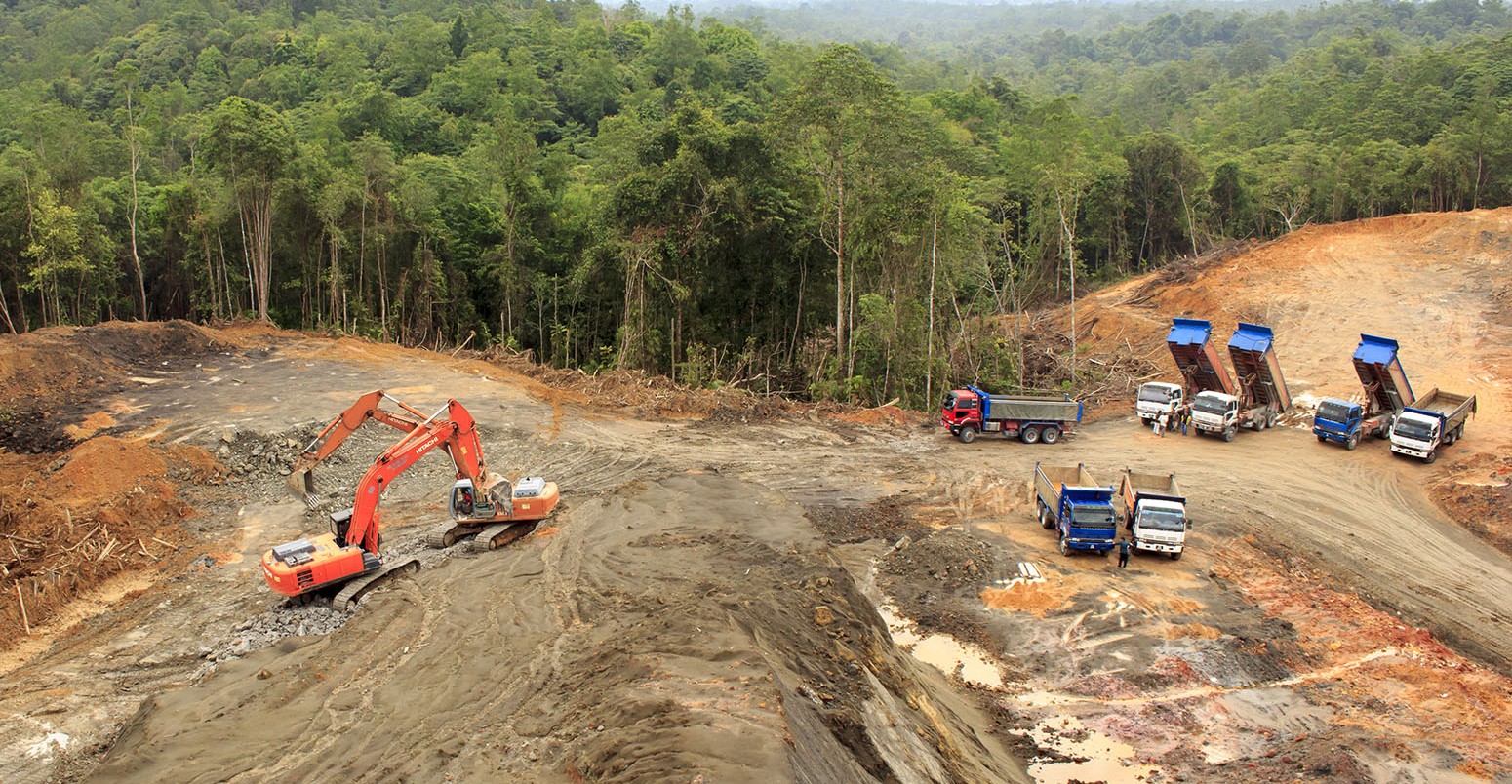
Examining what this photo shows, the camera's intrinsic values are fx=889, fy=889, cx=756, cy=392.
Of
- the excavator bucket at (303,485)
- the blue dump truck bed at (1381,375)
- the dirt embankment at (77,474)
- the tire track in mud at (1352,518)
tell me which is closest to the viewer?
the excavator bucket at (303,485)

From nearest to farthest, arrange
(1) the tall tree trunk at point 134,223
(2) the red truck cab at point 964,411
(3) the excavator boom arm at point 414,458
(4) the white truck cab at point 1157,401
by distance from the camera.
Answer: (3) the excavator boom arm at point 414,458 < (2) the red truck cab at point 964,411 < (4) the white truck cab at point 1157,401 < (1) the tall tree trunk at point 134,223

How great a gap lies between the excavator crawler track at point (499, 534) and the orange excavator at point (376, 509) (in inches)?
0.8

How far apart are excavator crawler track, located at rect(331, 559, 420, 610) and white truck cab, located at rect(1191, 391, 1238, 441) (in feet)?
76.9

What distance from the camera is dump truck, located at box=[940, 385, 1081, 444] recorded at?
2753cm

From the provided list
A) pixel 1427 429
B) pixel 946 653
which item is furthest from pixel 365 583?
pixel 1427 429

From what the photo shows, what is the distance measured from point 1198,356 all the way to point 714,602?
21.5 m

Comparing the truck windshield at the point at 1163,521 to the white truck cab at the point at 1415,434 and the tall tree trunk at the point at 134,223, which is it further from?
the tall tree trunk at the point at 134,223

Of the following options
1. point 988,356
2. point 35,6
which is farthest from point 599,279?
point 35,6

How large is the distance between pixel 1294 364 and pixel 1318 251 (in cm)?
1181

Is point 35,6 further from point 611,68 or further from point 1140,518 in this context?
point 1140,518

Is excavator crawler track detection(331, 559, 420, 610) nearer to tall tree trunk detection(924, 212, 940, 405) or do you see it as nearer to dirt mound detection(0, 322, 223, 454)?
dirt mound detection(0, 322, 223, 454)

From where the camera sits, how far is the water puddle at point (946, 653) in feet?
51.8

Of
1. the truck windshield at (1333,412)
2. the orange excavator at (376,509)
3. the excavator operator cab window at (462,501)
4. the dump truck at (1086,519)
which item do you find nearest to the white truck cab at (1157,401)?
the truck windshield at (1333,412)

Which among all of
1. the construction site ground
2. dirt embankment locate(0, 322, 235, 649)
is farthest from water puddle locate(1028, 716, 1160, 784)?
dirt embankment locate(0, 322, 235, 649)
